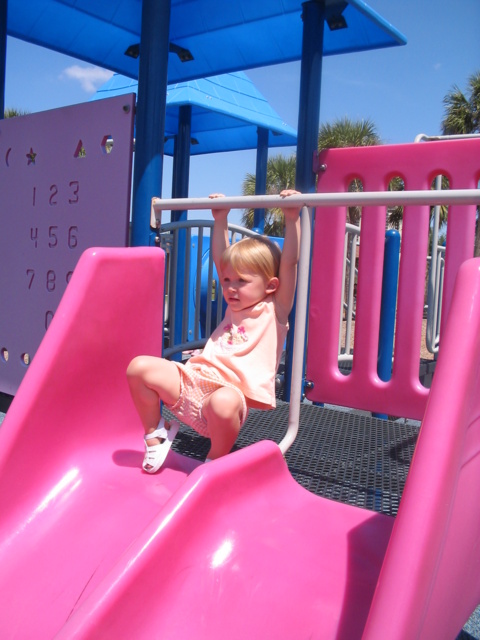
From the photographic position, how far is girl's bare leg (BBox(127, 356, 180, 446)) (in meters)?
1.60

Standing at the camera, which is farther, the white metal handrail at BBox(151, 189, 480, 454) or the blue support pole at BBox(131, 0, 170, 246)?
the blue support pole at BBox(131, 0, 170, 246)

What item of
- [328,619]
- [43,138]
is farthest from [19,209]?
[328,619]

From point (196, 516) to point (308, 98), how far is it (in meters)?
2.27

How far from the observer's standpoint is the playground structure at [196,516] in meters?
0.94

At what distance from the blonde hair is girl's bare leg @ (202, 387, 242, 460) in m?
0.40

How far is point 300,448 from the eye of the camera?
2057 mm

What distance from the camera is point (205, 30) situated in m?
3.84

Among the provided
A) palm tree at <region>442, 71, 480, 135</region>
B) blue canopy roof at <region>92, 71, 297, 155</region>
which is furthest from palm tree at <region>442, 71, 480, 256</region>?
blue canopy roof at <region>92, 71, 297, 155</region>

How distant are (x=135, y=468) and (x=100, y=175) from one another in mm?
1340

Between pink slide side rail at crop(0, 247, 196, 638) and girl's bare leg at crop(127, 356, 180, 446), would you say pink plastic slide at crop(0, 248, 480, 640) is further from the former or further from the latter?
girl's bare leg at crop(127, 356, 180, 446)

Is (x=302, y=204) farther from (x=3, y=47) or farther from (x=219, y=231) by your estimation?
(x=3, y=47)

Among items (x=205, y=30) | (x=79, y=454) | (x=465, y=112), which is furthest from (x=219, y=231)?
(x=465, y=112)

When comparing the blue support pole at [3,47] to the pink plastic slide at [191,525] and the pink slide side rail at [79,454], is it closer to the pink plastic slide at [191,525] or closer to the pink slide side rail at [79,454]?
the pink slide side rail at [79,454]

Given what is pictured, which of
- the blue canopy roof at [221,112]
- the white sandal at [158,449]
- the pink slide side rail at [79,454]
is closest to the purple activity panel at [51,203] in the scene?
the pink slide side rail at [79,454]
